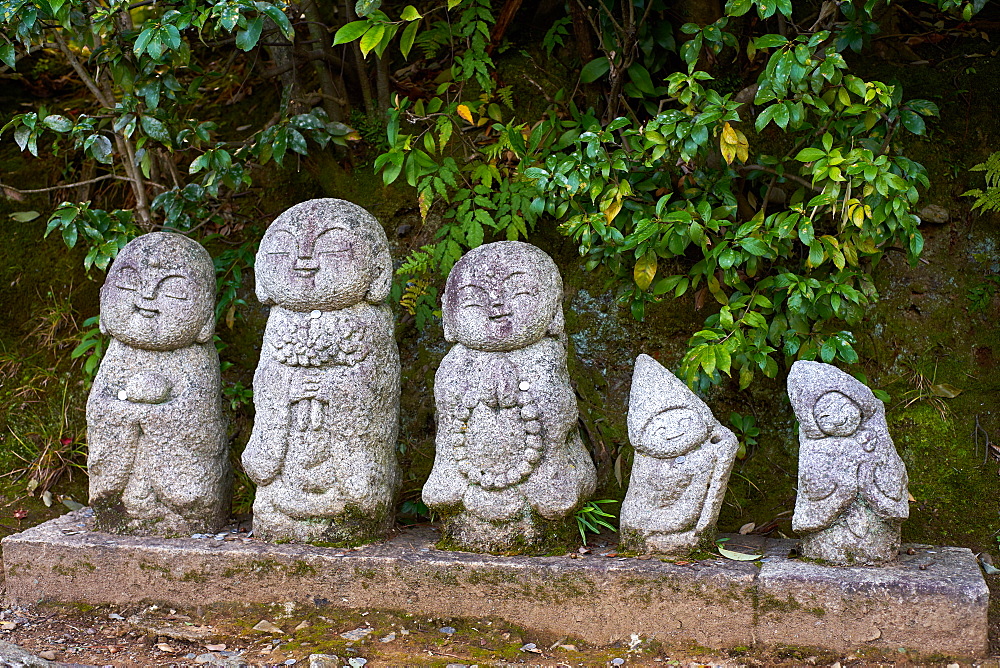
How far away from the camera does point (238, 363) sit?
5.82m

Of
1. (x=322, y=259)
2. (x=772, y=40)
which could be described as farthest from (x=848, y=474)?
(x=322, y=259)

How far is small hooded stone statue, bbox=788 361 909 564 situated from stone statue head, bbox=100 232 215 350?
8.60 feet

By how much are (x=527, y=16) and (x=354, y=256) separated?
96.0 inches

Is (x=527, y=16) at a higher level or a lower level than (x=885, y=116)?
higher

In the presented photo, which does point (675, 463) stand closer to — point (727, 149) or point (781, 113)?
point (727, 149)

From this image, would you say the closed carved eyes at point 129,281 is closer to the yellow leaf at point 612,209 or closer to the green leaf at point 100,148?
the green leaf at point 100,148

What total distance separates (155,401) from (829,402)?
284cm

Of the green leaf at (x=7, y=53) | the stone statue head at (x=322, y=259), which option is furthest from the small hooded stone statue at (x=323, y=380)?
the green leaf at (x=7, y=53)

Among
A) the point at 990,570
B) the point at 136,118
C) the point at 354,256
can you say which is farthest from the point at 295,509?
the point at 990,570

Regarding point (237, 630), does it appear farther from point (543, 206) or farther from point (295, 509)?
point (543, 206)

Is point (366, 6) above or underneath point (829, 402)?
above

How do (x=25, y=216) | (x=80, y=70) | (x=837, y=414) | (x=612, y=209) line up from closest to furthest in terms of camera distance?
(x=837, y=414)
(x=612, y=209)
(x=80, y=70)
(x=25, y=216)

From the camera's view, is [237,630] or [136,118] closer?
[237,630]

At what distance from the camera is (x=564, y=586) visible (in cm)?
394
